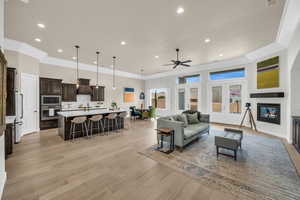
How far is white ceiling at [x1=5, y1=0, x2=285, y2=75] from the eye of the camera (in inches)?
103

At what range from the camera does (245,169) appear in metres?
2.55

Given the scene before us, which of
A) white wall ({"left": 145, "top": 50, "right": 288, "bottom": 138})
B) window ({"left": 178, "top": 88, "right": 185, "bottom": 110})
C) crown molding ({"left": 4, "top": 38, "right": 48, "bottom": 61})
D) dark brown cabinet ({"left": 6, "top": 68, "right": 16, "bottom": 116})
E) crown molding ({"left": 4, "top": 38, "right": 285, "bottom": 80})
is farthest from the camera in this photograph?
window ({"left": 178, "top": 88, "right": 185, "bottom": 110})

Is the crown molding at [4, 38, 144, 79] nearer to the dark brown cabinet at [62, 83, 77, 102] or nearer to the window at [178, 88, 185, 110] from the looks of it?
the dark brown cabinet at [62, 83, 77, 102]

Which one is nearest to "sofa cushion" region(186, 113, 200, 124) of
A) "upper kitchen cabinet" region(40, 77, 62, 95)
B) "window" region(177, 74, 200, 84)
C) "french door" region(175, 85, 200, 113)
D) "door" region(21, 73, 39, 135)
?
"french door" region(175, 85, 200, 113)

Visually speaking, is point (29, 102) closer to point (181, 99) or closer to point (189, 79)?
point (181, 99)

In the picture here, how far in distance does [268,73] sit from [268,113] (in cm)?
162

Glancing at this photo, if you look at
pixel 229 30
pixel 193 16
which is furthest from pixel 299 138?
pixel 193 16

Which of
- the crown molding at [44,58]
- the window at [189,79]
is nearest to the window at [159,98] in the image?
the window at [189,79]

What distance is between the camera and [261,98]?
17.3 feet

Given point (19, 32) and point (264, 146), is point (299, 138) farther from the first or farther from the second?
point (19, 32)

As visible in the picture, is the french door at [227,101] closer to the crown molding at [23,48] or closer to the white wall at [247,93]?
the white wall at [247,93]

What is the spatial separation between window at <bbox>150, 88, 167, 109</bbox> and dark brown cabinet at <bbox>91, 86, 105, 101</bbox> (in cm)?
416

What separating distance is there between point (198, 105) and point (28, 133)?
8359mm

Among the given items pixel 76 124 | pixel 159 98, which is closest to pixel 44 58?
pixel 76 124
